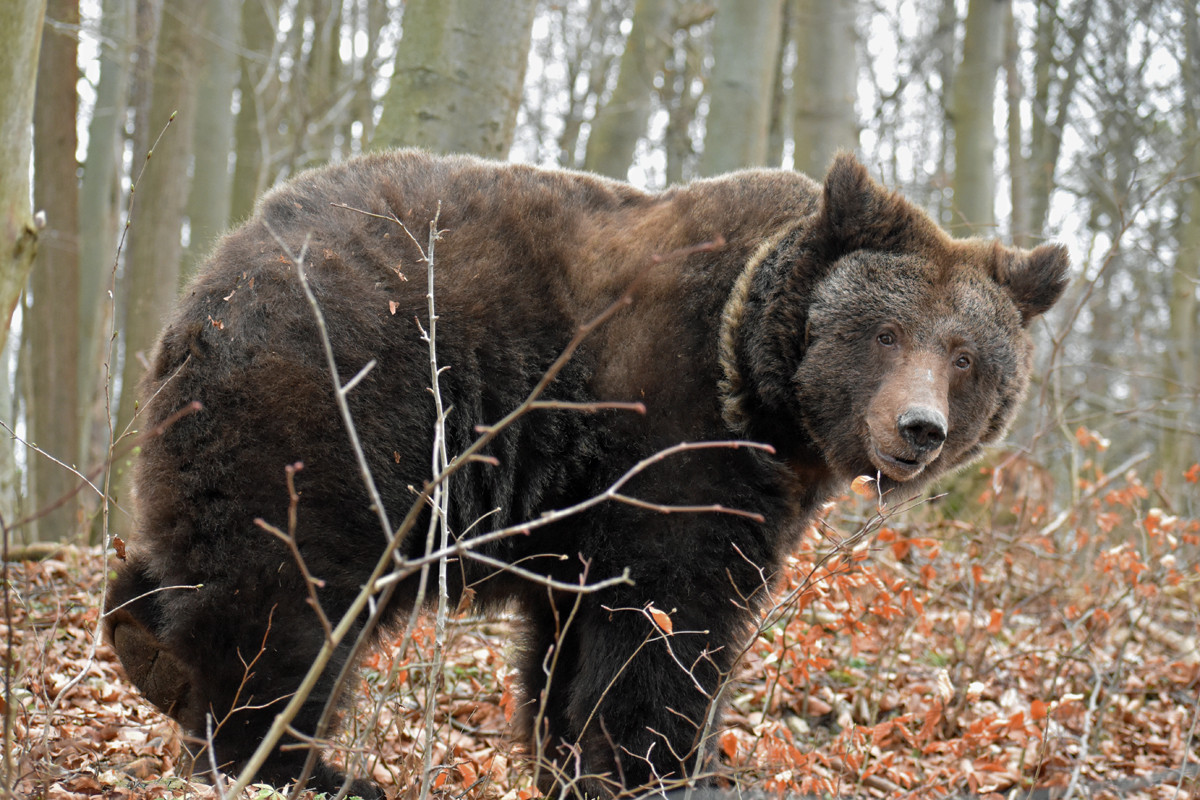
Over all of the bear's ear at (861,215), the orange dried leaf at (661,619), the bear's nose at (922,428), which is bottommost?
the orange dried leaf at (661,619)

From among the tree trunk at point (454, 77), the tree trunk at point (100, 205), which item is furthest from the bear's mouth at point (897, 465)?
the tree trunk at point (100, 205)

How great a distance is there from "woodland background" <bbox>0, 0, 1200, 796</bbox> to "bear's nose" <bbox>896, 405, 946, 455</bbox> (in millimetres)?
486

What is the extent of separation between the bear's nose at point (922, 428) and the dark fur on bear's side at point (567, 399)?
0.01 m

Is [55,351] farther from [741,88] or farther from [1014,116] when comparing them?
[1014,116]

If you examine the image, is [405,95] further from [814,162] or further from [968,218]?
[968,218]

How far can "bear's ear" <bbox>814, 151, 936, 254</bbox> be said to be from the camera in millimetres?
4617

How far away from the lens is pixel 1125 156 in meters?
17.4

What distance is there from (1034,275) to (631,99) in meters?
8.61

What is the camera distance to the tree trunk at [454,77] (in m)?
6.34

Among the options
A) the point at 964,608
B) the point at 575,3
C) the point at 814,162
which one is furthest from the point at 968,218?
the point at 575,3

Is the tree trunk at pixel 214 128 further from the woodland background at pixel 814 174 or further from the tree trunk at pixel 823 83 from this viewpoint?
the tree trunk at pixel 823 83

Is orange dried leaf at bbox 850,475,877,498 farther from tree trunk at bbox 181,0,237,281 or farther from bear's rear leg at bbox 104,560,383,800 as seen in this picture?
tree trunk at bbox 181,0,237,281

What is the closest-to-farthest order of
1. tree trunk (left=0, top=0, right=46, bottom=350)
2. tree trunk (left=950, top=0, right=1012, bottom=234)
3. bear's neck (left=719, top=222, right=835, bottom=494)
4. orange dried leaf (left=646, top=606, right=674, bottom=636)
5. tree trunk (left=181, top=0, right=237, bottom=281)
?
1. orange dried leaf (left=646, top=606, right=674, bottom=636)
2. tree trunk (left=0, top=0, right=46, bottom=350)
3. bear's neck (left=719, top=222, right=835, bottom=494)
4. tree trunk (left=950, top=0, right=1012, bottom=234)
5. tree trunk (left=181, top=0, right=237, bottom=281)

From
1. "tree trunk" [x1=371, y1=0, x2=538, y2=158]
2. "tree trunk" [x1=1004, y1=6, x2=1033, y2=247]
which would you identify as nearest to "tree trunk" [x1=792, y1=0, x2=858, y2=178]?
"tree trunk" [x1=371, y1=0, x2=538, y2=158]
